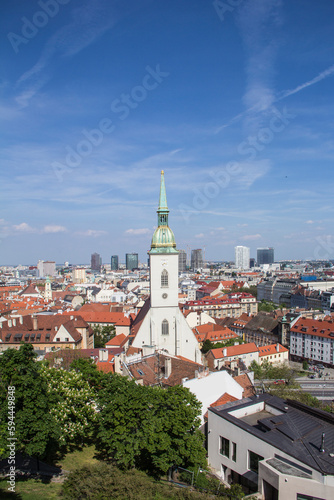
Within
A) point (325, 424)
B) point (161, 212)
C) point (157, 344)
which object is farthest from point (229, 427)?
point (161, 212)

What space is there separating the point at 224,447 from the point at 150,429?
5.92m

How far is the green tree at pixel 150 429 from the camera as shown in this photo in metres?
22.8

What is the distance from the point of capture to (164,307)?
48.0 metres

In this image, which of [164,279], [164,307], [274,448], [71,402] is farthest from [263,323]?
[274,448]

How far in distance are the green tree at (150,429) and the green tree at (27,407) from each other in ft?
11.3

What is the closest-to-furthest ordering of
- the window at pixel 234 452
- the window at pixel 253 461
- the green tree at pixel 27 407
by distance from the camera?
the green tree at pixel 27 407 → the window at pixel 253 461 → the window at pixel 234 452

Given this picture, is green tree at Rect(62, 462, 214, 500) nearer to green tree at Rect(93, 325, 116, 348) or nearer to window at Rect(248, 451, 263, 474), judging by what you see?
window at Rect(248, 451, 263, 474)

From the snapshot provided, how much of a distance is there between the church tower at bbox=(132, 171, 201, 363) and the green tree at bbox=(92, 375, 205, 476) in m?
22.5

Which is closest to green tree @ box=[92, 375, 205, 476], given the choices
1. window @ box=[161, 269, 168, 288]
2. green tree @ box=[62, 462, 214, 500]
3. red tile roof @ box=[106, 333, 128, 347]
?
green tree @ box=[62, 462, 214, 500]

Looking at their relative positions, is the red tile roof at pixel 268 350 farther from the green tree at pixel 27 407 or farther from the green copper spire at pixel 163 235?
the green tree at pixel 27 407

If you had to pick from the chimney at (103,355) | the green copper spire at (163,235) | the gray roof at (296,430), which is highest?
the green copper spire at (163,235)

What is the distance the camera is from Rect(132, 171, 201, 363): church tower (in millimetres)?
47594

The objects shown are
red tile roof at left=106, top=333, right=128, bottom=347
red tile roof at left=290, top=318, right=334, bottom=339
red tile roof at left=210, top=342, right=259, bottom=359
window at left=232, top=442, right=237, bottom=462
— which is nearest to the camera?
window at left=232, top=442, right=237, bottom=462

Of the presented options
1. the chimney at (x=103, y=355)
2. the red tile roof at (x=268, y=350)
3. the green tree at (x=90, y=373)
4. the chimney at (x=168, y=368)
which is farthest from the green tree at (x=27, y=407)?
the red tile roof at (x=268, y=350)
